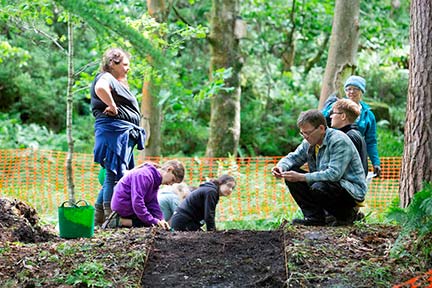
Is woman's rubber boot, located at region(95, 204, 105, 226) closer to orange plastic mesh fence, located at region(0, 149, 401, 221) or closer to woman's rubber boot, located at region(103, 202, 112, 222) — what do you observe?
woman's rubber boot, located at region(103, 202, 112, 222)

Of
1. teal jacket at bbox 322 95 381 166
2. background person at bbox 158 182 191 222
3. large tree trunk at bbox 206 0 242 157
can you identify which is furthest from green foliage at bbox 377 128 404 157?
background person at bbox 158 182 191 222

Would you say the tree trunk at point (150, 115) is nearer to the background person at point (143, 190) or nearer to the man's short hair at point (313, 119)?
the background person at point (143, 190)

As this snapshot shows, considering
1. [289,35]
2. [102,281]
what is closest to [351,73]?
[102,281]

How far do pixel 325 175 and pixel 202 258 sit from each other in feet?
4.71

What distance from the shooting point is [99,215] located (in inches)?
263

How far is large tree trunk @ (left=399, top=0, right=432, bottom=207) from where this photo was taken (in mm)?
5703

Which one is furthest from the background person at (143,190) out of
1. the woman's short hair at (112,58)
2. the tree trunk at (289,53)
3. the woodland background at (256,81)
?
the tree trunk at (289,53)

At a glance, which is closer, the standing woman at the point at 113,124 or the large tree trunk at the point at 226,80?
the standing woman at the point at 113,124

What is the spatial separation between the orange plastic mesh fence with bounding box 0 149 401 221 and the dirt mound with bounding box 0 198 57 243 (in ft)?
12.2

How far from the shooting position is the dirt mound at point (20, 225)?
528 cm

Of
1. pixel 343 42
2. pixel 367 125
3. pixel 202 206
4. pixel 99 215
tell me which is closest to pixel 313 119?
pixel 367 125

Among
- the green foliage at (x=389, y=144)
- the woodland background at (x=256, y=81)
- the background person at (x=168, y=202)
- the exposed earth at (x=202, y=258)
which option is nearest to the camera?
the exposed earth at (x=202, y=258)

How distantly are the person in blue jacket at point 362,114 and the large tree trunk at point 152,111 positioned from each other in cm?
361

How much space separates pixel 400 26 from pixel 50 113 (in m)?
8.58
